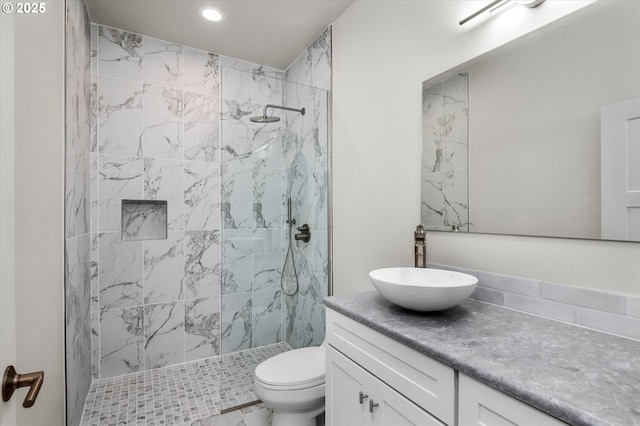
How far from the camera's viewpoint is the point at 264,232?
2314mm

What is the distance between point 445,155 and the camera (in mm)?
1503

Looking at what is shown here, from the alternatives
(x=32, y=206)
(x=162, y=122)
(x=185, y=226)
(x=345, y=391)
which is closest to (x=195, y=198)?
(x=185, y=226)

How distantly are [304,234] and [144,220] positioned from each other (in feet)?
4.56

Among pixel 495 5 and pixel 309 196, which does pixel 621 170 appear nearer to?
pixel 495 5

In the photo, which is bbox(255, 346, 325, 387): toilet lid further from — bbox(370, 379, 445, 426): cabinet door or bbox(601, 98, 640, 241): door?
bbox(601, 98, 640, 241): door

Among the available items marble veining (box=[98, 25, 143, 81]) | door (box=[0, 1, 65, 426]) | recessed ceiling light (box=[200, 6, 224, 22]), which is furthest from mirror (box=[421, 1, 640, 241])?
marble veining (box=[98, 25, 143, 81])

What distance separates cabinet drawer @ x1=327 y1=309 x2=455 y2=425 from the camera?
845 mm

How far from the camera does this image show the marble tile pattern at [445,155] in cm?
143

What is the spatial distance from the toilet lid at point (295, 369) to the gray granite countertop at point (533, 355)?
627 millimetres

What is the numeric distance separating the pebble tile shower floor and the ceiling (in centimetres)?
248

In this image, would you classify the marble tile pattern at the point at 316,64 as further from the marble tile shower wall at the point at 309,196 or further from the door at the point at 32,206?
the door at the point at 32,206

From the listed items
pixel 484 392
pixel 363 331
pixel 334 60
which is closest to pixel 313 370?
pixel 363 331

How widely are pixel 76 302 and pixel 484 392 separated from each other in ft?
6.99

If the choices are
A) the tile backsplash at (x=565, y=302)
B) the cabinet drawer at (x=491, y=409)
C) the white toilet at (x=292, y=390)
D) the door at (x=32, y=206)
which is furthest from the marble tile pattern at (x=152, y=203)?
the cabinet drawer at (x=491, y=409)
